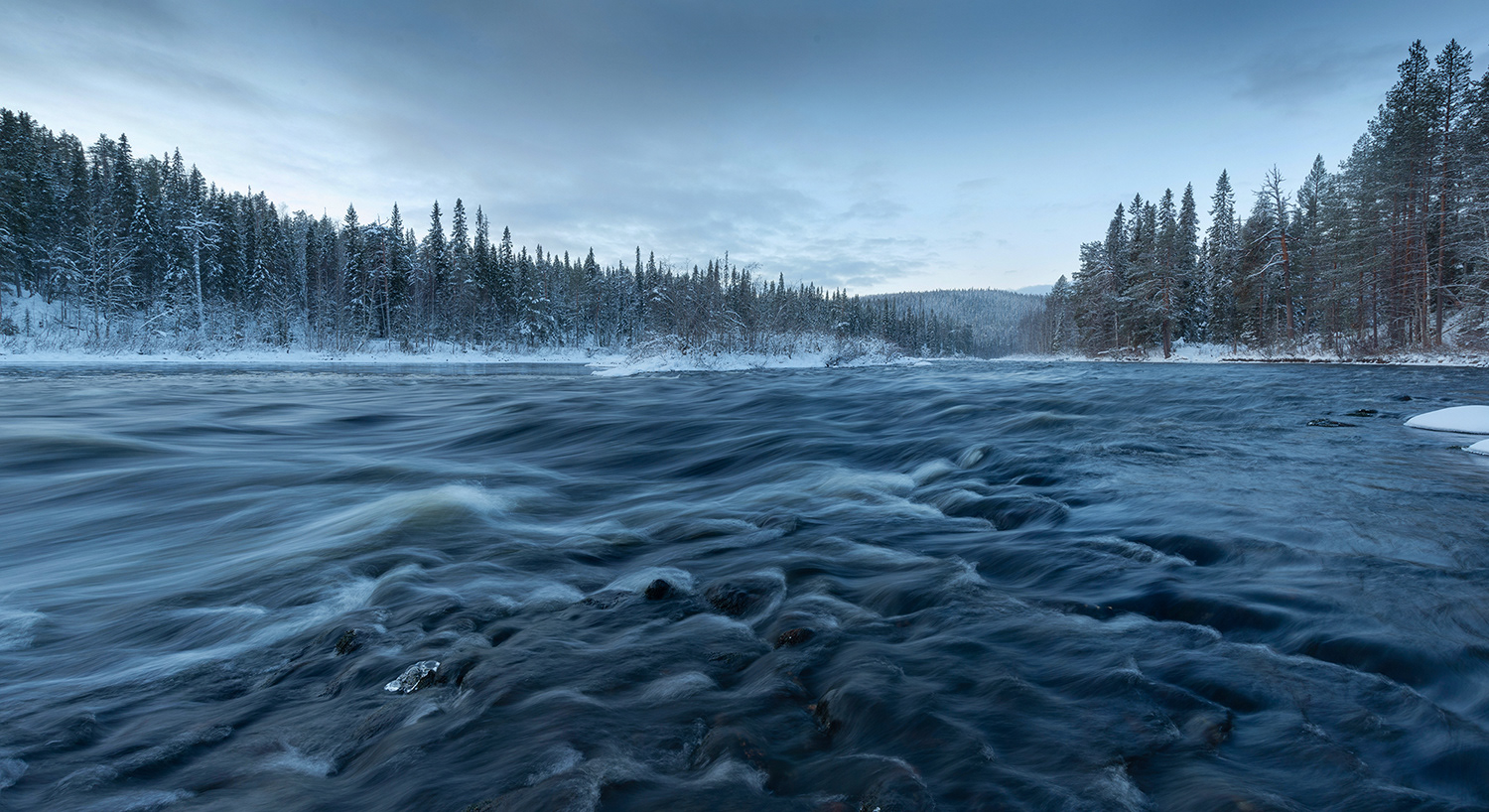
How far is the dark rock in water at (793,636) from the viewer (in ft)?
9.66

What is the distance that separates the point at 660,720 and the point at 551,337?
78150mm

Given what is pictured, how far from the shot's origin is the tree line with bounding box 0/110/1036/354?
43375 millimetres

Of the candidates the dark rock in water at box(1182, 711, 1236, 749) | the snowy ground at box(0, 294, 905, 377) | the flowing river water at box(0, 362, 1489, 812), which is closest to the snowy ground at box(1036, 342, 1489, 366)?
the snowy ground at box(0, 294, 905, 377)

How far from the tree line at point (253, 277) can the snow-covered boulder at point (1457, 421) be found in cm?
2827

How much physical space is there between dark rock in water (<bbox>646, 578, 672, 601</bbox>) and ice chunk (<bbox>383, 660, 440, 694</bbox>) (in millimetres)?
1216

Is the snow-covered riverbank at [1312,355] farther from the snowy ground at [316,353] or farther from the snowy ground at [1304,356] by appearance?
the snowy ground at [316,353]

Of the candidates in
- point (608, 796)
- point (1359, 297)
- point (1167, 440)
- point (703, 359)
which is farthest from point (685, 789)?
point (1359, 297)

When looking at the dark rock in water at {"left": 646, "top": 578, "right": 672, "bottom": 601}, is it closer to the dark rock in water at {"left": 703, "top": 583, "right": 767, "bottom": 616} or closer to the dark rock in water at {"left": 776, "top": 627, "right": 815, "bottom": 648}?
the dark rock in water at {"left": 703, "top": 583, "right": 767, "bottom": 616}

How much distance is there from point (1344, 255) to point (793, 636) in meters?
48.5

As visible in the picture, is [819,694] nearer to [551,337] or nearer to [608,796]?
[608,796]

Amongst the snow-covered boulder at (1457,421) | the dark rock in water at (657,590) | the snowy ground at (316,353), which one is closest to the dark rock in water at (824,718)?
the dark rock in water at (657,590)

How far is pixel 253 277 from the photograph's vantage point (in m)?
57.9

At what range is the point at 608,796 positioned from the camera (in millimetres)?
1896

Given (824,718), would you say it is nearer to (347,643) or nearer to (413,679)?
(413,679)
